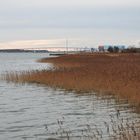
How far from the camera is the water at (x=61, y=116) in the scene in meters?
15.0

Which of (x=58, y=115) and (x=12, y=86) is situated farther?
(x=12, y=86)

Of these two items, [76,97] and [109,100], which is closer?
[109,100]

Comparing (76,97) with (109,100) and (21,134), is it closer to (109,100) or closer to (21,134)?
(109,100)

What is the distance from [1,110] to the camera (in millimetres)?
21094

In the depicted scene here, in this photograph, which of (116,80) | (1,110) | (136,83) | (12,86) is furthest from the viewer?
(12,86)

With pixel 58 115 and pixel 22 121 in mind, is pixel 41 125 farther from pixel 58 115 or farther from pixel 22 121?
pixel 58 115

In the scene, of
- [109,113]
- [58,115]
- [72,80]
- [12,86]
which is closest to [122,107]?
[109,113]

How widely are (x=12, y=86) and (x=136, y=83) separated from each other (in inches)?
485

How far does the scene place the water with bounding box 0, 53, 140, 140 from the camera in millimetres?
15004

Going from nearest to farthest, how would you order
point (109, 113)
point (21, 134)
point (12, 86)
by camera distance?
point (21, 134)
point (109, 113)
point (12, 86)

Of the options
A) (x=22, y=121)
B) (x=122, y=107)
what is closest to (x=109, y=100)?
(x=122, y=107)

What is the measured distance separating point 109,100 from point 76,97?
333 centimetres

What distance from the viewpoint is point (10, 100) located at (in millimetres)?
25344

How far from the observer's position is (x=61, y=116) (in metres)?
19.0
